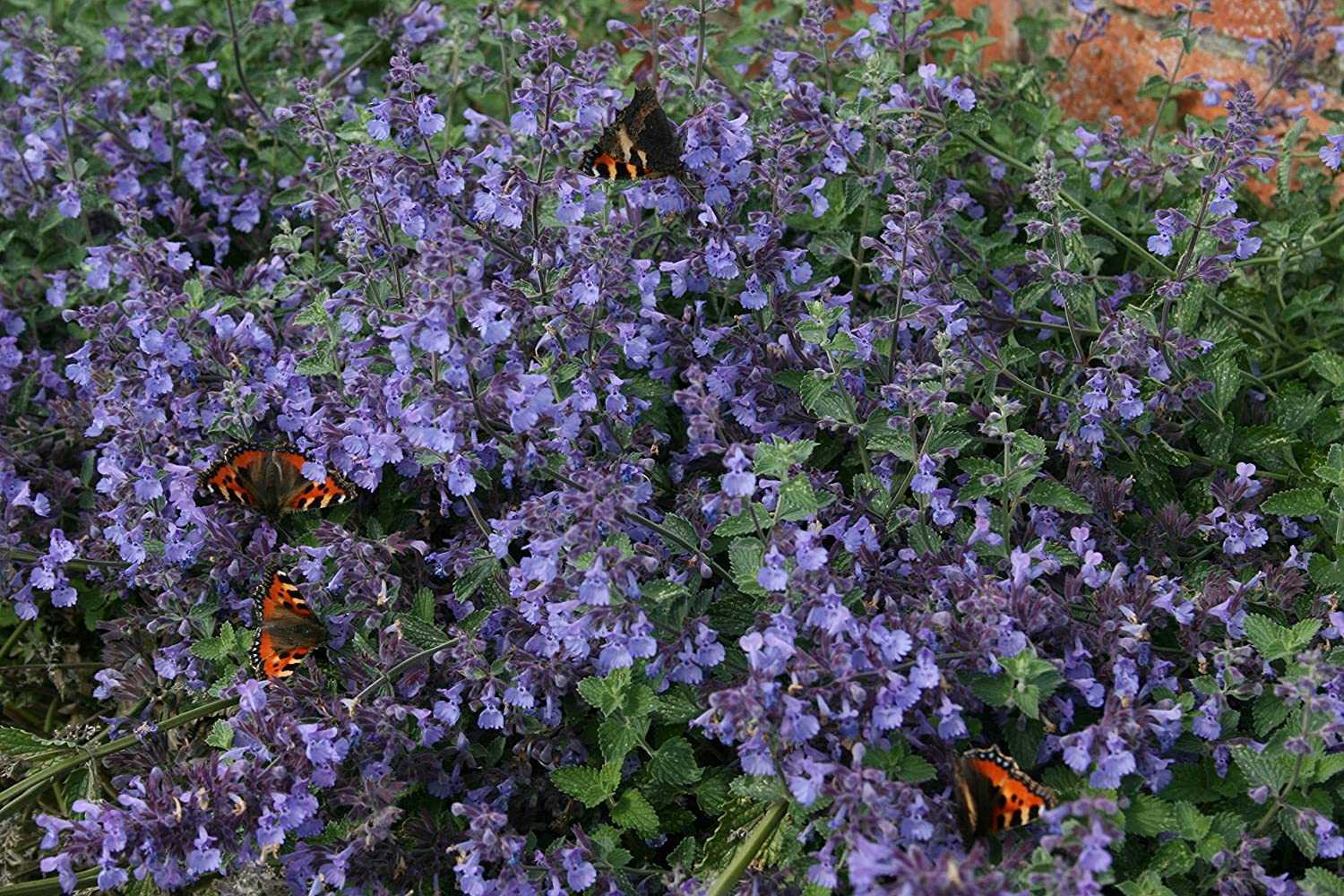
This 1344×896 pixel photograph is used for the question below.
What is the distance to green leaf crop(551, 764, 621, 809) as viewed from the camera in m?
2.62

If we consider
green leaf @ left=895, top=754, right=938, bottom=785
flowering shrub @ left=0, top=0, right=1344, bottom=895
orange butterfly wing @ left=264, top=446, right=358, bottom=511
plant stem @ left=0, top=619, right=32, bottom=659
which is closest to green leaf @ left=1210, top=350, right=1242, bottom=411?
flowering shrub @ left=0, top=0, right=1344, bottom=895

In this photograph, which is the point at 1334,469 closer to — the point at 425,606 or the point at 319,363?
the point at 425,606

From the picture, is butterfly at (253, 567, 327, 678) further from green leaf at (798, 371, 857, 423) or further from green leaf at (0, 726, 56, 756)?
green leaf at (798, 371, 857, 423)

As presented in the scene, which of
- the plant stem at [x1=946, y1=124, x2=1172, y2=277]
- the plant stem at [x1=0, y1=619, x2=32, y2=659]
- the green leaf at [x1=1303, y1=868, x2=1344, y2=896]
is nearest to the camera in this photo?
the green leaf at [x1=1303, y1=868, x2=1344, y2=896]

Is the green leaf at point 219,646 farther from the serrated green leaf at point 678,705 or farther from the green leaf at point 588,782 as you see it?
the serrated green leaf at point 678,705

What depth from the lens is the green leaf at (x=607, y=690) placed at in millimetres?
2547

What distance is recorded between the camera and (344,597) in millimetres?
2914

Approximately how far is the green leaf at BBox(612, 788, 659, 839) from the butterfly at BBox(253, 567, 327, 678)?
675 millimetres

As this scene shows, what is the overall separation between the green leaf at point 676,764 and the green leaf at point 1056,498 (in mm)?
825

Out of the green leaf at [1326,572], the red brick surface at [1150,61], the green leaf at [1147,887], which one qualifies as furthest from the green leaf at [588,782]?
the red brick surface at [1150,61]

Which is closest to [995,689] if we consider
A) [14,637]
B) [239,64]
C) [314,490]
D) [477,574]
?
[477,574]

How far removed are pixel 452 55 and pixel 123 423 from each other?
1.61 metres

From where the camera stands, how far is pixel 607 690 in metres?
2.56

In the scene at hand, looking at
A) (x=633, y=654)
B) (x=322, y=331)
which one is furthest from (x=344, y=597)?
(x=633, y=654)
